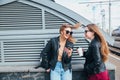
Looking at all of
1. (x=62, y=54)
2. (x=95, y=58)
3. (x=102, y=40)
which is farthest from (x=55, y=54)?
(x=102, y=40)

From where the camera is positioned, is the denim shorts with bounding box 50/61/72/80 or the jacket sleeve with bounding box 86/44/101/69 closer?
the jacket sleeve with bounding box 86/44/101/69

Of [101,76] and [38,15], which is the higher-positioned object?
[38,15]

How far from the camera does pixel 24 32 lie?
23.2 ft

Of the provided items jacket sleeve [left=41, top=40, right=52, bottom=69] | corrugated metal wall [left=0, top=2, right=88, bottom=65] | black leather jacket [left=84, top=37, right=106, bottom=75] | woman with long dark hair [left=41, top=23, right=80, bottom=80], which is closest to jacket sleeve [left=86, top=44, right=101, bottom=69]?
black leather jacket [left=84, top=37, right=106, bottom=75]

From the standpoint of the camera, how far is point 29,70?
660cm

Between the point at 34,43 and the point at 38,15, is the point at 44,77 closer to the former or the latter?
the point at 34,43

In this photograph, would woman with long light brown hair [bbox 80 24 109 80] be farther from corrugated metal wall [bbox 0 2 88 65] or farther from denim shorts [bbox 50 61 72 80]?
corrugated metal wall [bbox 0 2 88 65]

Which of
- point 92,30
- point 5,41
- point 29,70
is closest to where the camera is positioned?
point 92,30

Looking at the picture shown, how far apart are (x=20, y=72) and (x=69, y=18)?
5.38 ft

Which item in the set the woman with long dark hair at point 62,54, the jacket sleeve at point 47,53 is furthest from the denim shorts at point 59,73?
the jacket sleeve at point 47,53

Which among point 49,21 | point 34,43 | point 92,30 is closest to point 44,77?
point 34,43

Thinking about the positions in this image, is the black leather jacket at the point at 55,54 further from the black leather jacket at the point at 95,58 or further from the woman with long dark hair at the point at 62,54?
the black leather jacket at the point at 95,58

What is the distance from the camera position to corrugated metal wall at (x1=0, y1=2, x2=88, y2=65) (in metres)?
7.06

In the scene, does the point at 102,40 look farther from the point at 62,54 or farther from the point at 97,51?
the point at 62,54
